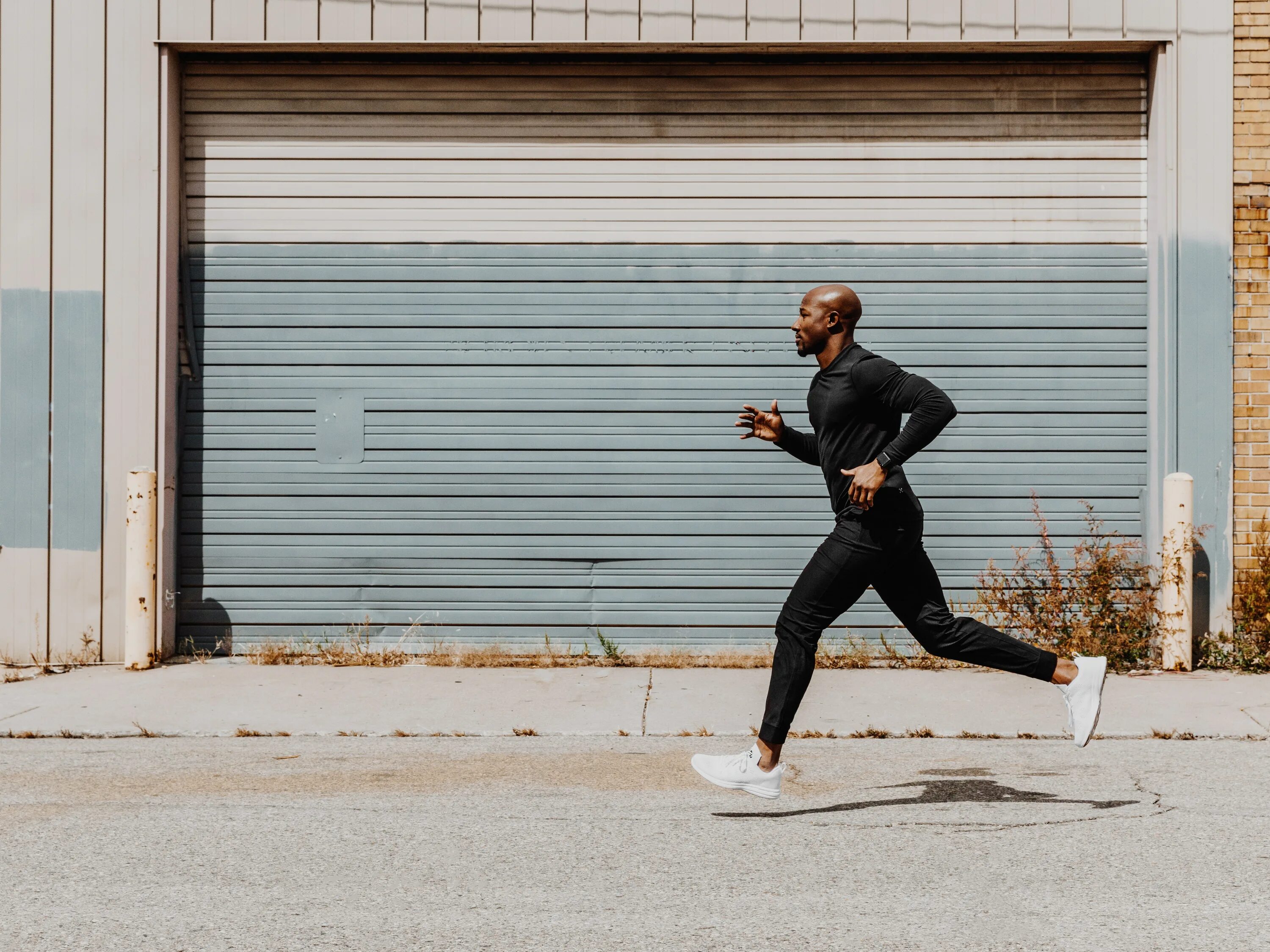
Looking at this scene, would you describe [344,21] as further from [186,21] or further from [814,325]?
[814,325]

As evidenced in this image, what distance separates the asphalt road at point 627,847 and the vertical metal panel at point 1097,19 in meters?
4.53

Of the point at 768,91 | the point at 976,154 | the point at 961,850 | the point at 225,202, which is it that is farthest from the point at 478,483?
the point at 961,850

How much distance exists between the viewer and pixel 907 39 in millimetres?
8148

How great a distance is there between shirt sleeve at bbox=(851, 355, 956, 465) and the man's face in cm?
21

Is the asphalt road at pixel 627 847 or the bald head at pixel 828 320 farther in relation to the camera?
the bald head at pixel 828 320

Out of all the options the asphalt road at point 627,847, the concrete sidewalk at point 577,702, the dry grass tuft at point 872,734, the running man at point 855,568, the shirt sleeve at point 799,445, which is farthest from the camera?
the concrete sidewalk at point 577,702

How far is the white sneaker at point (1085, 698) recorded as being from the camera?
493 cm

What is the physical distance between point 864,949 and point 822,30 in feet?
20.4

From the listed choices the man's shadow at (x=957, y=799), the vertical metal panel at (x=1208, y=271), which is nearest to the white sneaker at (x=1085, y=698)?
the man's shadow at (x=957, y=799)

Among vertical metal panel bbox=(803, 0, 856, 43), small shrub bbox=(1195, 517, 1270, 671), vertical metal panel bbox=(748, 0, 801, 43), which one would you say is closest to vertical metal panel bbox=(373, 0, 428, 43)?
vertical metal panel bbox=(748, 0, 801, 43)

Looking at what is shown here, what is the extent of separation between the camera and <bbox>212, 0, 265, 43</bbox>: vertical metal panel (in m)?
8.23

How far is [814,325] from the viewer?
4.95m

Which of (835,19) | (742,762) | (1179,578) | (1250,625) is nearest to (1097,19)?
(835,19)

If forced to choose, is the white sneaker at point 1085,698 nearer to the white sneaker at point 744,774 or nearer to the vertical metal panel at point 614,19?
the white sneaker at point 744,774
